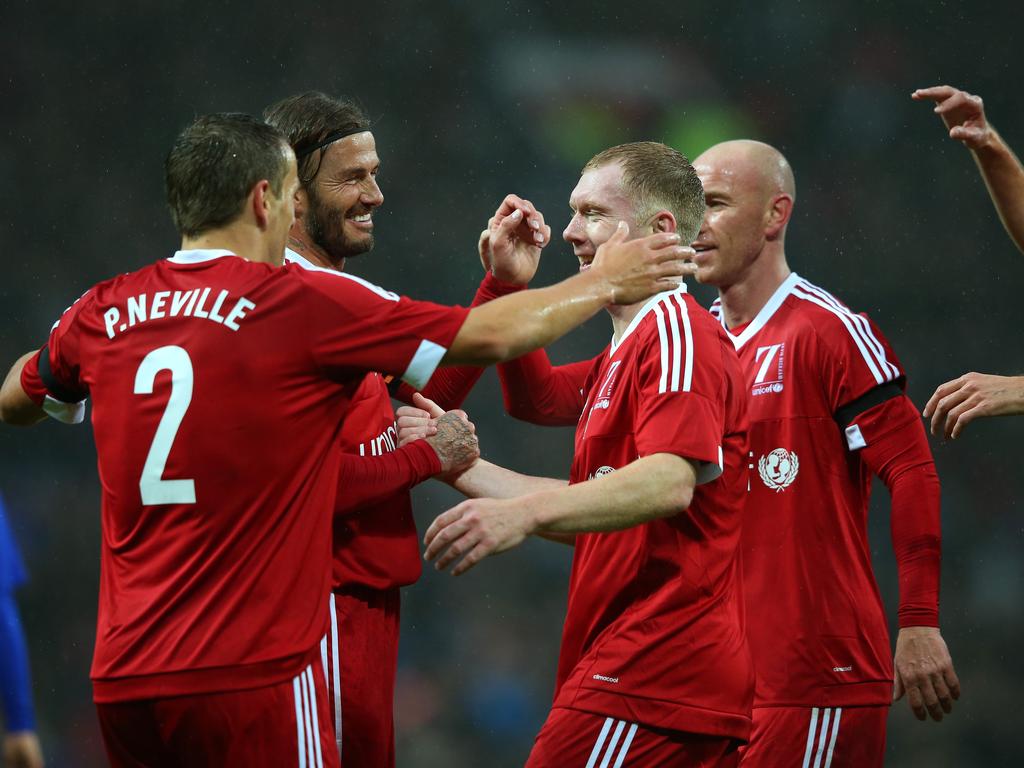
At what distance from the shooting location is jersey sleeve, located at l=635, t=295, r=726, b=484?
8.07ft

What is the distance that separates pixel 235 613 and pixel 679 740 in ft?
3.26

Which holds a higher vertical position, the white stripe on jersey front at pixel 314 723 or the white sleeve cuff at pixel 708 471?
the white sleeve cuff at pixel 708 471

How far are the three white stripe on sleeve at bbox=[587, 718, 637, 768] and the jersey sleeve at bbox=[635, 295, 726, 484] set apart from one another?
0.55m

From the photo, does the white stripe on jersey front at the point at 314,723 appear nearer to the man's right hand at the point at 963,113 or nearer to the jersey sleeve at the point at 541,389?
the jersey sleeve at the point at 541,389

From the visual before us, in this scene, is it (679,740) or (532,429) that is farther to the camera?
(532,429)

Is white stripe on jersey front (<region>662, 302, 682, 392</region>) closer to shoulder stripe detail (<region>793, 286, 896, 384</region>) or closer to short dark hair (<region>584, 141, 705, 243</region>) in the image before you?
short dark hair (<region>584, 141, 705, 243</region>)

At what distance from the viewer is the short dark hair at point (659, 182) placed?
2.95 metres

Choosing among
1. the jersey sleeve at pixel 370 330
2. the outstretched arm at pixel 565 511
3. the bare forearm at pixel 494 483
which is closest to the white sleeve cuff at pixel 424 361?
the jersey sleeve at pixel 370 330

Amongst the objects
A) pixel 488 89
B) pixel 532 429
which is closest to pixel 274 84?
pixel 488 89

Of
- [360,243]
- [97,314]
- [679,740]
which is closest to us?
[97,314]

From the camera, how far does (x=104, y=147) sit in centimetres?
726

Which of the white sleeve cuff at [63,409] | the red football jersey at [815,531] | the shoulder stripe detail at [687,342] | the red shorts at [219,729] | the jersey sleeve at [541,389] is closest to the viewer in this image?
the red shorts at [219,729]

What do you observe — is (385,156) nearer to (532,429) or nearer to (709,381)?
(532,429)

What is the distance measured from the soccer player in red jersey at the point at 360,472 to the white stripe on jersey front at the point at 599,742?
2.15 feet
